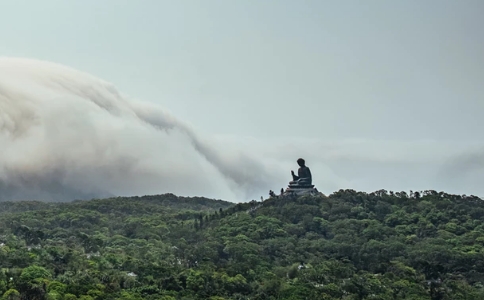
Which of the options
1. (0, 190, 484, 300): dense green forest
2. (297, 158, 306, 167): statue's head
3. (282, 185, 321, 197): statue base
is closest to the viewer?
(0, 190, 484, 300): dense green forest

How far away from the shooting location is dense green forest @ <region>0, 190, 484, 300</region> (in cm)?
8544

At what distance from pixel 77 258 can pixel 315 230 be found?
39.7m

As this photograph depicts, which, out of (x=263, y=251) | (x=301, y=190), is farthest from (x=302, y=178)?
(x=263, y=251)

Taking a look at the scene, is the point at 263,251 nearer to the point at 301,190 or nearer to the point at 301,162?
the point at 301,162

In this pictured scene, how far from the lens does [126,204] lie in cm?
16800

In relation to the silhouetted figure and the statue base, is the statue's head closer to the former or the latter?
the silhouetted figure

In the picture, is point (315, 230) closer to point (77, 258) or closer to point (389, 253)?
point (389, 253)

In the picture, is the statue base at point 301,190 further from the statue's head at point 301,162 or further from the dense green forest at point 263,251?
the statue's head at point 301,162

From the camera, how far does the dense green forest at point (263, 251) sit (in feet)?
280

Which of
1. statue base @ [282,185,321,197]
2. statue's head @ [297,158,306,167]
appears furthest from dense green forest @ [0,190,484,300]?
statue's head @ [297,158,306,167]

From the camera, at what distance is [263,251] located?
10938cm

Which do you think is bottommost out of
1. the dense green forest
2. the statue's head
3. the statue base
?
the dense green forest

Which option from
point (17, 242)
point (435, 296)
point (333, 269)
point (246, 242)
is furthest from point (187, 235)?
point (435, 296)

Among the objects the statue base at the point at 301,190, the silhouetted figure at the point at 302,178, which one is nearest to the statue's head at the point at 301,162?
the silhouetted figure at the point at 302,178
